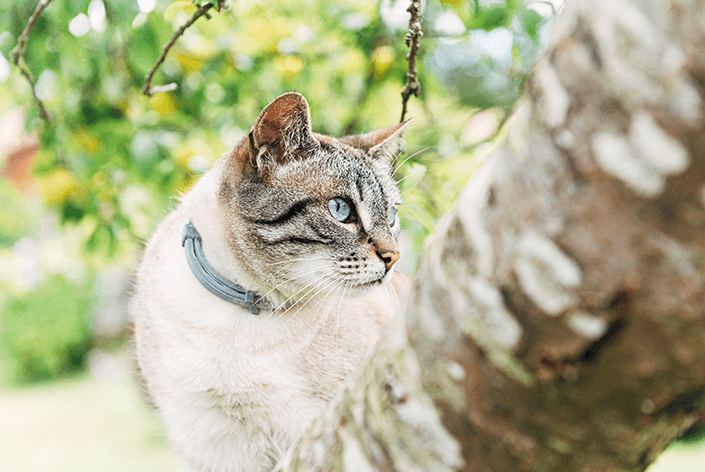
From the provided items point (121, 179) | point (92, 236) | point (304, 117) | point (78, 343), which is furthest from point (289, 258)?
point (78, 343)

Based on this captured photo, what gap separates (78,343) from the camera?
25.0 feet

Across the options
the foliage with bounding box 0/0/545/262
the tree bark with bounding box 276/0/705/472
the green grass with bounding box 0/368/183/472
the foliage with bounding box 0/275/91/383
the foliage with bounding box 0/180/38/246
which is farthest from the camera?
the foliage with bounding box 0/180/38/246

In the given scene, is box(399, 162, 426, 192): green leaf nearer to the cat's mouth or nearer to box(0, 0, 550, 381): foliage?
box(0, 0, 550, 381): foliage

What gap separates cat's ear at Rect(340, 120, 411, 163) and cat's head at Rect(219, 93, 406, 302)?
208 mm

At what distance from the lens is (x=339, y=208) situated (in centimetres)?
167

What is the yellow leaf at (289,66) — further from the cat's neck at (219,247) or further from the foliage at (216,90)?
the cat's neck at (219,247)

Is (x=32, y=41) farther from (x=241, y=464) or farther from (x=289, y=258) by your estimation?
(x=241, y=464)

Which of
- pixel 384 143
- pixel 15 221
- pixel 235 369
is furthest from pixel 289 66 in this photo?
pixel 15 221

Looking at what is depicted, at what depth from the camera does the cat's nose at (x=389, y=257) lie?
5.38 ft

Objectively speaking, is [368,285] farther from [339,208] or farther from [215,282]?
[215,282]

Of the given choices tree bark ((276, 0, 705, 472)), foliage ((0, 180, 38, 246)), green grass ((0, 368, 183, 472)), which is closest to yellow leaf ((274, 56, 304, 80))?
tree bark ((276, 0, 705, 472))

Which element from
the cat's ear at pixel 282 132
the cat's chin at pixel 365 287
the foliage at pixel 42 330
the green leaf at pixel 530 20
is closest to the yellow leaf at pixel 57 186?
the cat's ear at pixel 282 132

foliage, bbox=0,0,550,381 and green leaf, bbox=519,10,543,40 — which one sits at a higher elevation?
green leaf, bbox=519,10,543,40

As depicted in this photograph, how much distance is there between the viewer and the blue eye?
5.44 feet
